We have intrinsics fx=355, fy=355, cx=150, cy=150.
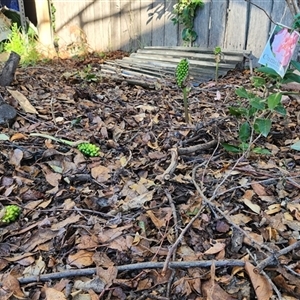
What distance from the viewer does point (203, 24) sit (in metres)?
3.48

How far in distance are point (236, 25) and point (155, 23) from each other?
1.13 meters

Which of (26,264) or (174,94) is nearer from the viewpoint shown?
(26,264)

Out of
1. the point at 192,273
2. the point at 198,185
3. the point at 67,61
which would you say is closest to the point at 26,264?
the point at 192,273

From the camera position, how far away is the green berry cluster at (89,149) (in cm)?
145

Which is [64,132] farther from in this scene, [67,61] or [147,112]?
[67,61]

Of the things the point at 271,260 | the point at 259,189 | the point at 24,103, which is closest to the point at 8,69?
the point at 24,103

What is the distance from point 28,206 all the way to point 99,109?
0.94 m

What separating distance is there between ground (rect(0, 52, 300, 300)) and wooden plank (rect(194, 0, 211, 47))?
1841mm

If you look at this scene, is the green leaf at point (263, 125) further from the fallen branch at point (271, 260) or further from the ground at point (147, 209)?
the fallen branch at point (271, 260)

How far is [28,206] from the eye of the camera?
1.16m

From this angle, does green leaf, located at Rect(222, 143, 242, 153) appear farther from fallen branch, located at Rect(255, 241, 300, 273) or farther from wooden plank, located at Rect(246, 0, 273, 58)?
wooden plank, located at Rect(246, 0, 273, 58)

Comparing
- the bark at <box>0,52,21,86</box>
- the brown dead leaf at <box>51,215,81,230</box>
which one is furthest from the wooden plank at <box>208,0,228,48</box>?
the brown dead leaf at <box>51,215,81,230</box>

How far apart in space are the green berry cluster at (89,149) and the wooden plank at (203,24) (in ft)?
7.94

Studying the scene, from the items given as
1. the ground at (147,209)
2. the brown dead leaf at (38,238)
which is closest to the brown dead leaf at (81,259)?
the ground at (147,209)
